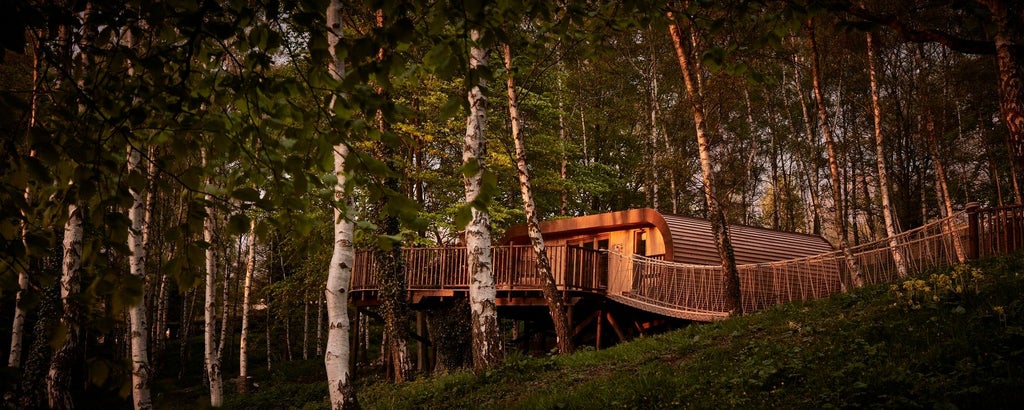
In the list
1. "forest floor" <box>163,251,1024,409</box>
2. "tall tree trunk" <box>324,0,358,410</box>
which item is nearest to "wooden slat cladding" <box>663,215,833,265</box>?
"forest floor" <box>163,251,1024,409</box>

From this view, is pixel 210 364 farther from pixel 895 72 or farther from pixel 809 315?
pixel 895 72

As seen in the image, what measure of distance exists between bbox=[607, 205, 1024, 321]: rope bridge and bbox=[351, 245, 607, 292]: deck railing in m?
0.76

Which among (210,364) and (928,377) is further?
(210,364)

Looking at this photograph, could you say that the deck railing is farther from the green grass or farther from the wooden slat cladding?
the green grass

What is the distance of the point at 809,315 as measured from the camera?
9.39 metres

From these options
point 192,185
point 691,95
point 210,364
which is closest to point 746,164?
point 691,95

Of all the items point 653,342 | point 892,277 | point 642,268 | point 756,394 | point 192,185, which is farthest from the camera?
point 642,268

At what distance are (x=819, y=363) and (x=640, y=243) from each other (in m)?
13.7

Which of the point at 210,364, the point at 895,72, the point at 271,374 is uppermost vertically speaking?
the point at 895,72

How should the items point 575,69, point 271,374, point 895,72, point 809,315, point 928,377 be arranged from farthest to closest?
point 575,69 < point 271,374 < point 895,72 < point 809,315 < point 928,377

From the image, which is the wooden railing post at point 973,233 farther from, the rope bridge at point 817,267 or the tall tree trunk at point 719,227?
the tall tree trunk at point 719,227

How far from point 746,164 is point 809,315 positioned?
22.8 metres

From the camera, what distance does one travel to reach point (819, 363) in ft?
21.1

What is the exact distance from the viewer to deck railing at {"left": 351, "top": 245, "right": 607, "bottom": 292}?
54.3ft
